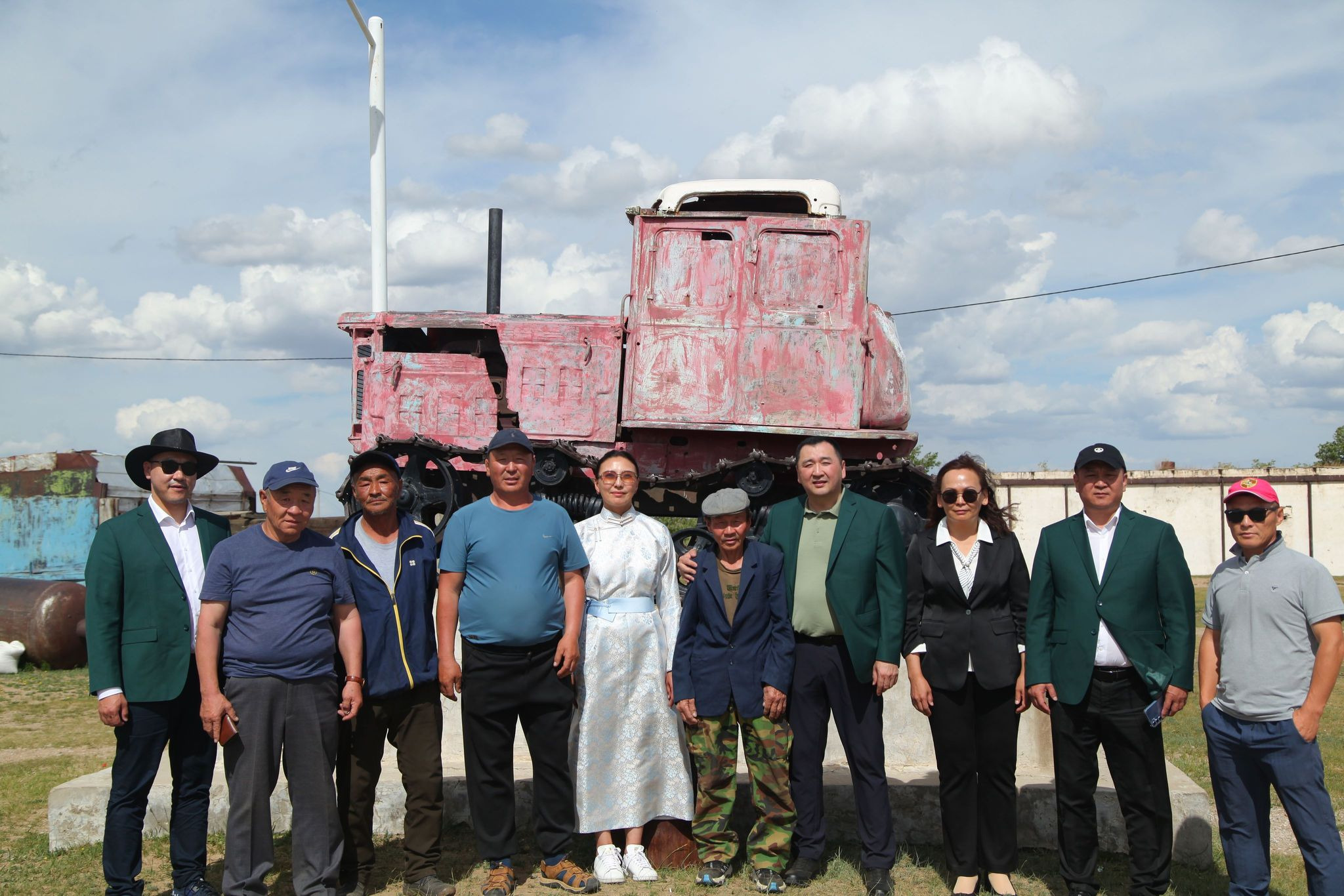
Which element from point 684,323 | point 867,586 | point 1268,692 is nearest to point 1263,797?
point 1268,692

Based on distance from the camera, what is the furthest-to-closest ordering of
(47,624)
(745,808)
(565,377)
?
(47,624) → (565,377) → (745,808)

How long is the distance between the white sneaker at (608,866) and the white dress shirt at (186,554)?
6.24 ft

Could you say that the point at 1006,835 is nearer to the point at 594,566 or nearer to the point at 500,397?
the point at 594,566

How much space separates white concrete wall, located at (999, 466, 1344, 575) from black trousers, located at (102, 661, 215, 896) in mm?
22888

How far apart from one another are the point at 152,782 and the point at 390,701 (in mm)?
946

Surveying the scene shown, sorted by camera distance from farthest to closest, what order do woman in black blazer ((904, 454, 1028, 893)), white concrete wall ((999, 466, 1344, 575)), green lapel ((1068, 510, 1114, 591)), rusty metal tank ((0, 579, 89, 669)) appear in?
1. white concrete wall ((999, 466, 1344, 575))
2. rusty metal tank ((0, 579, 89, 669))
3. woman in black blazer ((904, 454, 1028, 893))
4. green lapel ((1068, 510, 1114, 591))

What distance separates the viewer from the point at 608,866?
4.62 metres

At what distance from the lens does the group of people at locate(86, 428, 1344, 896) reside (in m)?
4.09

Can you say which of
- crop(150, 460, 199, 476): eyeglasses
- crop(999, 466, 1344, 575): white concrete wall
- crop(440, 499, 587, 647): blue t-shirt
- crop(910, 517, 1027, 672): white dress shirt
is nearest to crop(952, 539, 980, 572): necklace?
crop(910, 517, 1027, 672): white dress shirt

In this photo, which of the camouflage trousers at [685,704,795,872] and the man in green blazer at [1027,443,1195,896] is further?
the camouflage trousers at [685,704,795,872]

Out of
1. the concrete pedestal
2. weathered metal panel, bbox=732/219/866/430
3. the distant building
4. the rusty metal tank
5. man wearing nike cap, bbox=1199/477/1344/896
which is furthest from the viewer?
the distant building

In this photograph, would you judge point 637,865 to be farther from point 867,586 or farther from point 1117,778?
point 1117,778

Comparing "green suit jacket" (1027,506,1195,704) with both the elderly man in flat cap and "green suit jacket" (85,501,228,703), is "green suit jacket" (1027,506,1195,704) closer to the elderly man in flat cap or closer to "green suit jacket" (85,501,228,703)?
the elderly man in flat cap

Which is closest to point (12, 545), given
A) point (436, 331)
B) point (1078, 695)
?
point (436, 331)
